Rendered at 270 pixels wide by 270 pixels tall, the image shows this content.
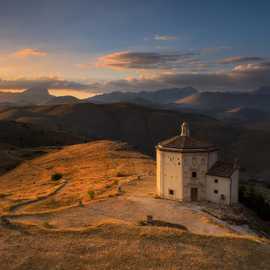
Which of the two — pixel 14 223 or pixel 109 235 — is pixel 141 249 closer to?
pixel 109 235

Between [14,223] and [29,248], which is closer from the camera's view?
[29,248]

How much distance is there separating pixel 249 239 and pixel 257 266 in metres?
3.96

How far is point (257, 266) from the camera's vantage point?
64.2ft

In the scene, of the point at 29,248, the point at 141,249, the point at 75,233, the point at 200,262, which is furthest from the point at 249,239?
the point at 29,248

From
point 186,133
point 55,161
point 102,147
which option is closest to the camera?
point 186,133

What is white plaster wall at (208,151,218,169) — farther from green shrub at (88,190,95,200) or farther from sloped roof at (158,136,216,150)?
green shrub at (88,190,95,200)

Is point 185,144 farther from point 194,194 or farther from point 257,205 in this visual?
point 257,205

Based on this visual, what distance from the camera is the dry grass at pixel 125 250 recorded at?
19156 millimetres

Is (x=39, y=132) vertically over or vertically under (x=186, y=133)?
under

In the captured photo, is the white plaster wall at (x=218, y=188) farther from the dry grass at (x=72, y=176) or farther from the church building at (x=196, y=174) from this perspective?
the dry grass at (x=72, y=176)

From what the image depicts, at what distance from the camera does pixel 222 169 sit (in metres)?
36.1

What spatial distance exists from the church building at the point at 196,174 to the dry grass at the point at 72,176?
23.5 ft

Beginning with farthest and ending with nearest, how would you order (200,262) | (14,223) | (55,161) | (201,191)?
(55,161), (201,191), (14,223), (200,262)

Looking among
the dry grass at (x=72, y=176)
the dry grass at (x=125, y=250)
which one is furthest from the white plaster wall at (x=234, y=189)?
the dry grass at (x=125, y=250)
